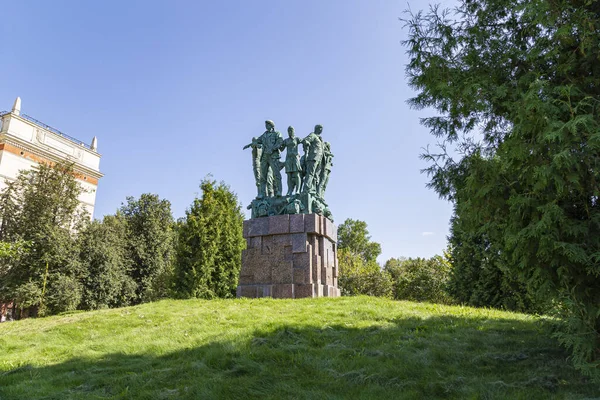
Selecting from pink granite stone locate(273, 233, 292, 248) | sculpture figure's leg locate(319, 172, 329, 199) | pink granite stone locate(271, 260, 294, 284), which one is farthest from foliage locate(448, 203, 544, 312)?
pink granite stone locate(271, 260, 294, 284)

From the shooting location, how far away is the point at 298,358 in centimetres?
443

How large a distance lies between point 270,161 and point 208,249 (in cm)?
675

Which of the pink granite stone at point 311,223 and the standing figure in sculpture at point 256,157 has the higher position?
the standing figure in sculpture at point 256,157

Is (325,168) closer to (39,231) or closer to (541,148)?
(541,148)

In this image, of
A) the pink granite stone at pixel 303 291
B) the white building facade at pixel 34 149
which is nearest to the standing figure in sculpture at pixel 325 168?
the pink granite stone at pixel 303 291

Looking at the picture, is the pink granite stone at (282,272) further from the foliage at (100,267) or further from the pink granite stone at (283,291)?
the foliage at (100,267)

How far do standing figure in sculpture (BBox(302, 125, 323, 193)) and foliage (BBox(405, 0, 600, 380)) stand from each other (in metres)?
6.72

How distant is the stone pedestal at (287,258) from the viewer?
9.98 m

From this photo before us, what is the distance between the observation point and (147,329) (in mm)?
6605

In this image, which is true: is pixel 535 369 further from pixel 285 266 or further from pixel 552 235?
pixel 285 266

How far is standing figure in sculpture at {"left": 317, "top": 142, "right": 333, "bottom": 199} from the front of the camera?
1187cm

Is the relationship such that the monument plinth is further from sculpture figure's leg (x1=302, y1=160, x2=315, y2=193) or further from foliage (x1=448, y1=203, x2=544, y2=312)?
foliage (x1=448, y1=203, x2=544, y2=312)

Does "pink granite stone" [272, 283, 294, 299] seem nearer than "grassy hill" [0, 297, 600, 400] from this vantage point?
No

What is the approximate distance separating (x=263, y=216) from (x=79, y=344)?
582cm
